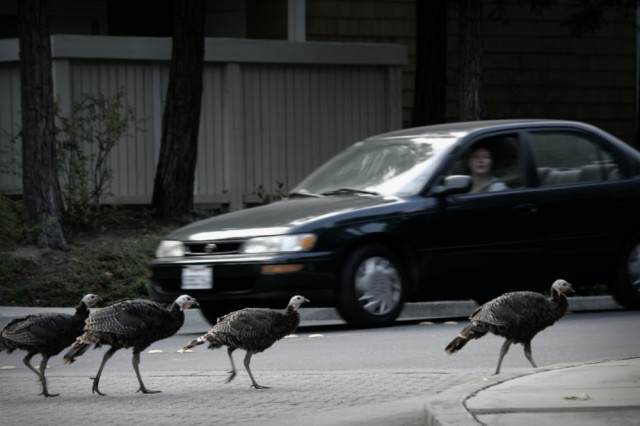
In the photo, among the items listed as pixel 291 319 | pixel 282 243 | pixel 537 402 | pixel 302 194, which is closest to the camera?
pixel 537 402

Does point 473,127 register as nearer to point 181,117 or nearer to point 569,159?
point 569,159

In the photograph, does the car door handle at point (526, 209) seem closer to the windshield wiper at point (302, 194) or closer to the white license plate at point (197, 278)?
the windshield wiper at point (302, 194)

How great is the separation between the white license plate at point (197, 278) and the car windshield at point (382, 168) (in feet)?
5.40

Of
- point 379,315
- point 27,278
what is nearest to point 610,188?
point 379,315

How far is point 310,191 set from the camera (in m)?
13.8

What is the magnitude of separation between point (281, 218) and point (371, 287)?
95 cm

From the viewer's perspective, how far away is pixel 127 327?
9258mm

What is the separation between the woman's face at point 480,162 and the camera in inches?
530

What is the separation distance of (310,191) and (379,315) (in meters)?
1.62

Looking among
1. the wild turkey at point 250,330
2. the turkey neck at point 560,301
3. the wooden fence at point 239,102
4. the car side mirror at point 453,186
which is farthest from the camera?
the wooden fence at point 239,102

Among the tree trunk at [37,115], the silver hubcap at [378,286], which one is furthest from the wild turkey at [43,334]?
the tree trunk at [37,115]

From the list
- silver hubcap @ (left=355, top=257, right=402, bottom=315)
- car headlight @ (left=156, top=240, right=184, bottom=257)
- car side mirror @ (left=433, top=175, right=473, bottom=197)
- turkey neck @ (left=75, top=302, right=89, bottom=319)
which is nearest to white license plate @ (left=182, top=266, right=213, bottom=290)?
car headlight @ (left=156, top=240, right=184, bottom=257)

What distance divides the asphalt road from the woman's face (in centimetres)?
138

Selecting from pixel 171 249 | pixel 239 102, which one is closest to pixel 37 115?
pixel 171 249
